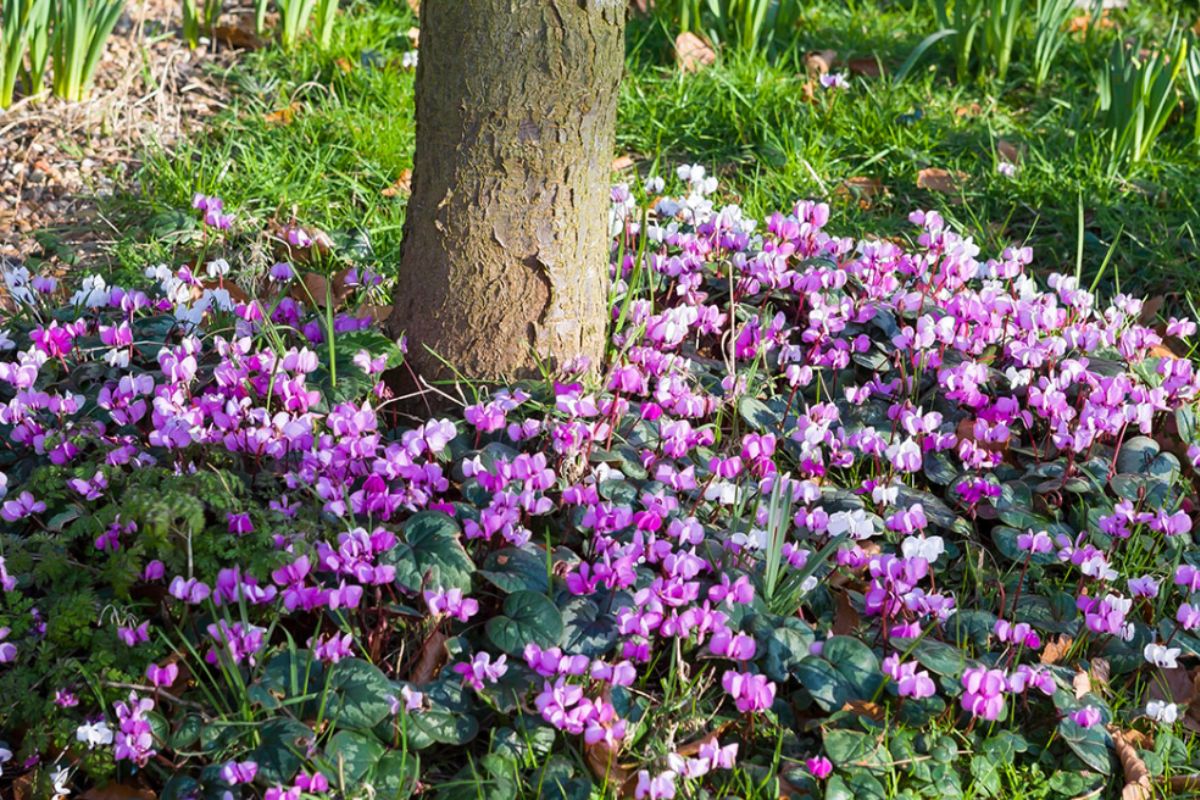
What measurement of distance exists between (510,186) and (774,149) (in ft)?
5.55

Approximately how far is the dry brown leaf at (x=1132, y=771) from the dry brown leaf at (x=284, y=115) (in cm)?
307

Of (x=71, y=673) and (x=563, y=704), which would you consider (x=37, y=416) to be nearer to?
(x=71, y=673)

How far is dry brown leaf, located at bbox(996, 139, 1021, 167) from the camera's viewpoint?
422cm

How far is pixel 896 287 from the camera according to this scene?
3250 mm

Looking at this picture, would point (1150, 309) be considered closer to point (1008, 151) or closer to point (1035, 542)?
point (1008, 151)

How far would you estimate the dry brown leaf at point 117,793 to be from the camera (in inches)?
79.4

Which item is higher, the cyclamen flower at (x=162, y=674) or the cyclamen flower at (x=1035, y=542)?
the cyclamen flower at (x=1035, y=542)

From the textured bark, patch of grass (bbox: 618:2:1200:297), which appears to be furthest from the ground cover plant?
patch of grass (bbox: 618:2:1200:297)

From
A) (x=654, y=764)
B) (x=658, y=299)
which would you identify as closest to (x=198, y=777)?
(x=654, y=764)

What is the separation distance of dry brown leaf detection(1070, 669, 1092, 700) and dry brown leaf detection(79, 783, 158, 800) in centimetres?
159

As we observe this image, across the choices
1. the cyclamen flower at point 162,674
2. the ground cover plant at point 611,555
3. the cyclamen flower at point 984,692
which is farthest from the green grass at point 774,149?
the cyclamen flower at point 984,692

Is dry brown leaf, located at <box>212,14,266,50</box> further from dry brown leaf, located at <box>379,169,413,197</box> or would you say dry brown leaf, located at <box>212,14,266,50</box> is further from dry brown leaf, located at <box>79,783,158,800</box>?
dry brown leaf, located at <box>79,783,158,800</box>

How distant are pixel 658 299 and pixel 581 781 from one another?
1.48 meters

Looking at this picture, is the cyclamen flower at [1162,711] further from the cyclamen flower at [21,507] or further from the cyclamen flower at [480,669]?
the cyclamen flower at [21,507]
